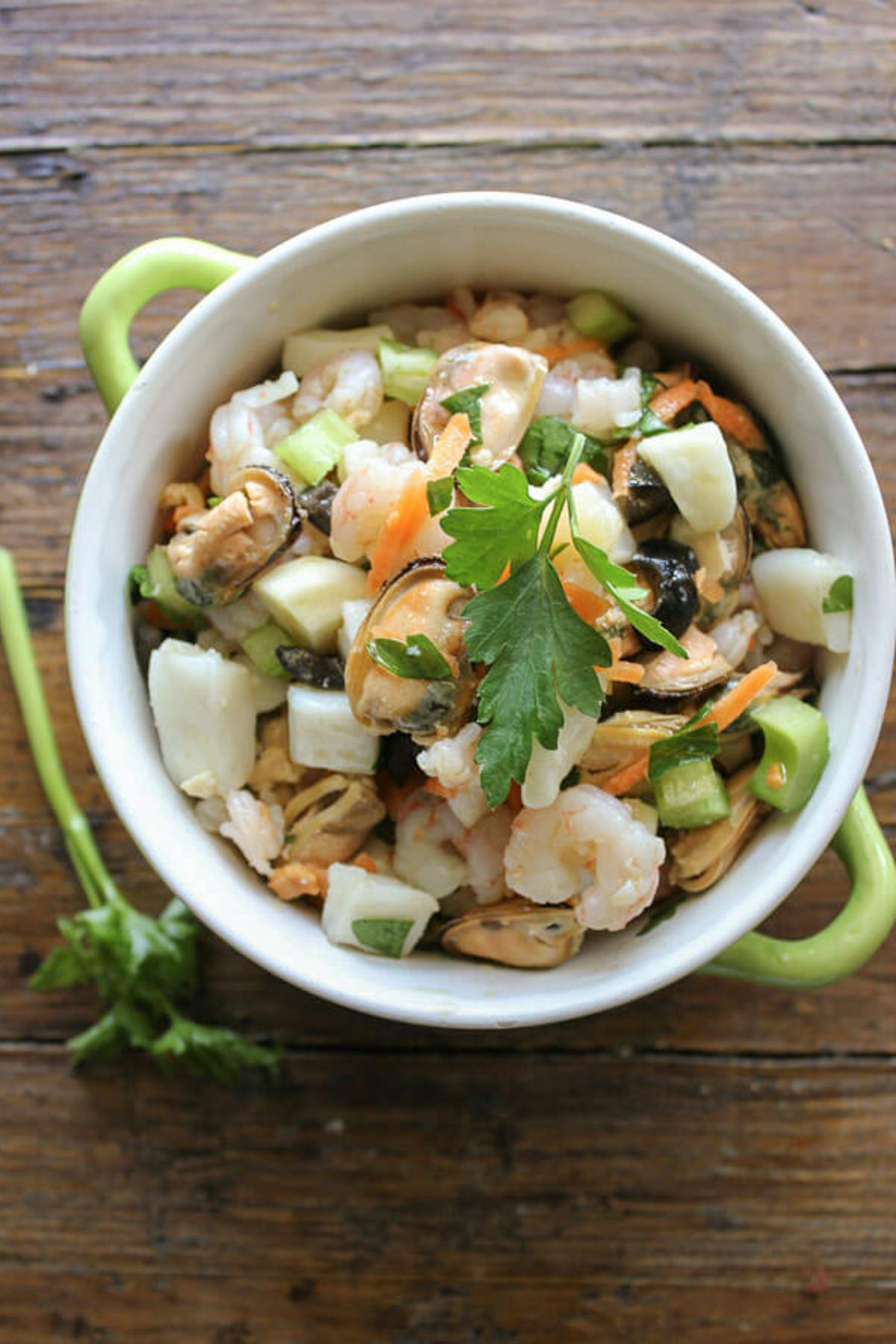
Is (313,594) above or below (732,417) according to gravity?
below

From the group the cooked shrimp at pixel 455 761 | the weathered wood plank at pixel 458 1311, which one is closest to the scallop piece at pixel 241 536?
the cooked shrimp at pixel 455 761

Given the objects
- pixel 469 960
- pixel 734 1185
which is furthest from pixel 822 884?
pixel 469 960

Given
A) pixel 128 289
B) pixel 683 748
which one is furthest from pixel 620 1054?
pixel 128 289

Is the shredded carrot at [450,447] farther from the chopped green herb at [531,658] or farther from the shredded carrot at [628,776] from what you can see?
the shredded carrot at [628,776]

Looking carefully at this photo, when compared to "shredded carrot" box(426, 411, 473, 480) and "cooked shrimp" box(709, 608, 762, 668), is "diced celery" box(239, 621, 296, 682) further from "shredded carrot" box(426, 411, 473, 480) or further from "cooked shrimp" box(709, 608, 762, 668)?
"cooked shrimp" box(709, 608, 762, 668)

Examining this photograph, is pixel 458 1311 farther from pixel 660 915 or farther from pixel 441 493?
pixel 441 493
